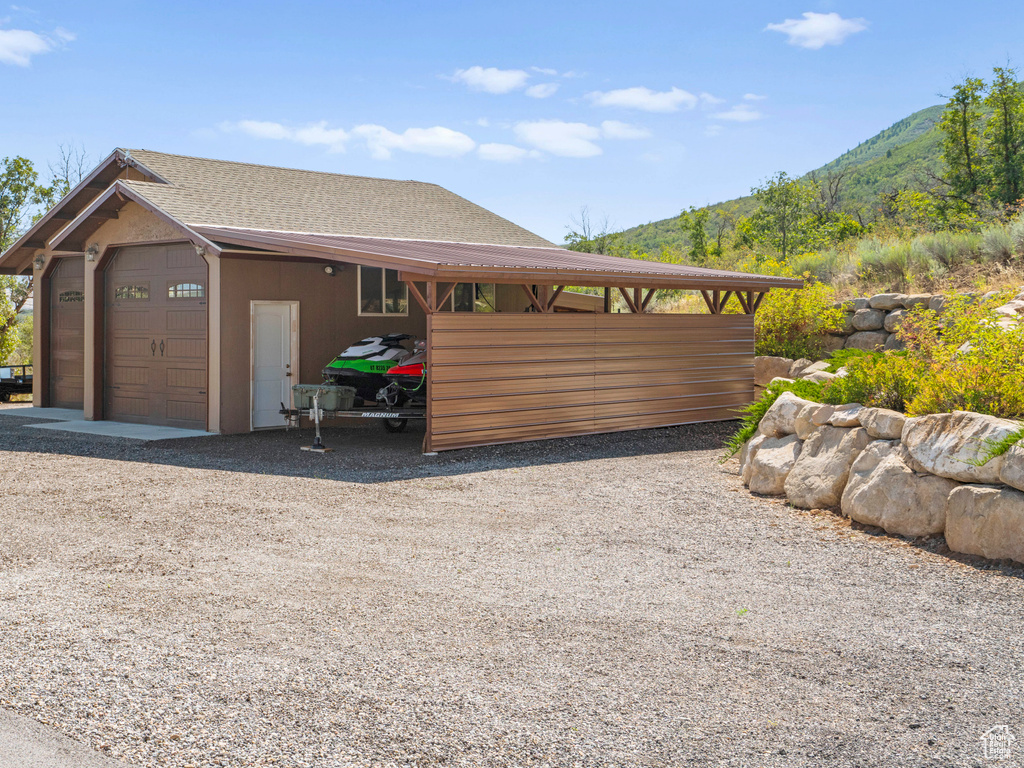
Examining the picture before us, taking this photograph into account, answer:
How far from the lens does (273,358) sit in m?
14.1

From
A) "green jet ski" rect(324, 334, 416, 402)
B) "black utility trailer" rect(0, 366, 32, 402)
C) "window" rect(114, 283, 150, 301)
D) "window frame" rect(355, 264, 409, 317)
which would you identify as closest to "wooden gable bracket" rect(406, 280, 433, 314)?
"green jet ski" rect(324, 334, 416, 402)

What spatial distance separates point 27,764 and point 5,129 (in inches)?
1397

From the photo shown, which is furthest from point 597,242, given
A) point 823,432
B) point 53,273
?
point 823,432

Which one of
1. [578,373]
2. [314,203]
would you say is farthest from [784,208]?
[578,373]

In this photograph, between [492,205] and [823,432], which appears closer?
[823,432]

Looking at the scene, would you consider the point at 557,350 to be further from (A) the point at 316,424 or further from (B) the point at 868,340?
(B) the point at 868,340

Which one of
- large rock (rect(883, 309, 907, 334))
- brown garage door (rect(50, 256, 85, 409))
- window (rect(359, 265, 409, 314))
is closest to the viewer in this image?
window (rect(359, 265, 409, 314))

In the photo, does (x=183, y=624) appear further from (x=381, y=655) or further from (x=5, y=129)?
(x=5, y=129)

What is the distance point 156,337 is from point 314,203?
4298 millimetres

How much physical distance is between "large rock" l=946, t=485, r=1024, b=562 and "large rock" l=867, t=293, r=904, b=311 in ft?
34.1

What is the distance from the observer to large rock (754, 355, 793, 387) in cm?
1644

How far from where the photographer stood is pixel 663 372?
47.2 ft

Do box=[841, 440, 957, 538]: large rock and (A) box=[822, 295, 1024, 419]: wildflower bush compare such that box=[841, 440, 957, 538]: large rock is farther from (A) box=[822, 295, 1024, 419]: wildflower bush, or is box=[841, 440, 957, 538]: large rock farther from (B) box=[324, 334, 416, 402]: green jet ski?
(B) box=[324, 334, 416, 402]: green jet ski

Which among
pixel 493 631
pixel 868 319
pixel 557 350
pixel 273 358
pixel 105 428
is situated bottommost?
pixel 493 631
